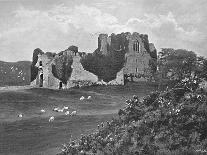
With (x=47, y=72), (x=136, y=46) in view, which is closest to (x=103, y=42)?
(x=136, y=46)

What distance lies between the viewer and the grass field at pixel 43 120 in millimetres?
22294

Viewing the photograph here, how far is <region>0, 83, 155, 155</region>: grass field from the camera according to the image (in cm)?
2229

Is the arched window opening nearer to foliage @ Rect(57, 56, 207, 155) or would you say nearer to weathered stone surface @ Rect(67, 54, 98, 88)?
weathered stone surface @ Rect(67, 54, 98, 88)

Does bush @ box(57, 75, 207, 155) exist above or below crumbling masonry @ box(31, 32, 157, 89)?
below

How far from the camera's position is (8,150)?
Answer: 2139cm

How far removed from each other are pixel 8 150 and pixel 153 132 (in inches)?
516

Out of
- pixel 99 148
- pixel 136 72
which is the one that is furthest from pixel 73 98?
pixel 99 148

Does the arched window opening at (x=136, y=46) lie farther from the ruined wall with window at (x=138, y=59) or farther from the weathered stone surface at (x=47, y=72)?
the weathered stone surface at (x=47, y=72)

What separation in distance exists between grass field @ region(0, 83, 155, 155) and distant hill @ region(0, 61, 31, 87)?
29.5m

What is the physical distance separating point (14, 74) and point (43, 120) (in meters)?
58.4

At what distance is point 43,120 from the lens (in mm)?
34531

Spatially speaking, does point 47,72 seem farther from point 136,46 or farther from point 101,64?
point 136,46

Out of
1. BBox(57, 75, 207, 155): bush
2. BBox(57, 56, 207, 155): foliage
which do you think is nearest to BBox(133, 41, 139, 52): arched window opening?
BBox(57, 56, 207, 155): foliage

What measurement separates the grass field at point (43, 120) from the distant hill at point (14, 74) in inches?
1163
